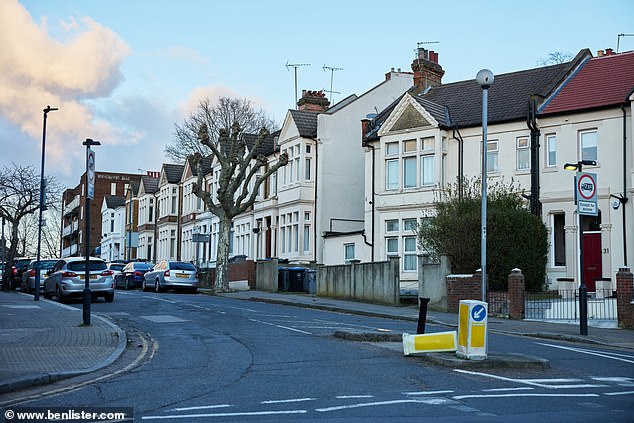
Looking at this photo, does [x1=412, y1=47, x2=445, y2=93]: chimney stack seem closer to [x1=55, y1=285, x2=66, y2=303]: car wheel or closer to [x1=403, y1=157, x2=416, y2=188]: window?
[x1=403, y1=157, x2=416, y2=188]: window

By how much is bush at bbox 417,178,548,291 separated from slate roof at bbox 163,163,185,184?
1623 inches

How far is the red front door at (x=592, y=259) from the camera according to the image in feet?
105

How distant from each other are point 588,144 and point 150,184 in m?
53.0

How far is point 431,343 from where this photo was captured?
1502 centimetres

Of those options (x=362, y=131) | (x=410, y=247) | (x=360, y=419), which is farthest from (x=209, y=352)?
(x=362, y=131)

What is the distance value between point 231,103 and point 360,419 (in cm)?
6540

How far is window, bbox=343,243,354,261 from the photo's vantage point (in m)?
41.3

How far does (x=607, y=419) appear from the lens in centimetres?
939

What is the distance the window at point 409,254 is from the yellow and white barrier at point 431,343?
22.3m

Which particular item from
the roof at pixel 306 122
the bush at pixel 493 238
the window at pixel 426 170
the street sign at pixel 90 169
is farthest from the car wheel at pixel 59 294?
the roof at pixel 306 122

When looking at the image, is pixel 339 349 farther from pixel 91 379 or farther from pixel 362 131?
pixel 362 131

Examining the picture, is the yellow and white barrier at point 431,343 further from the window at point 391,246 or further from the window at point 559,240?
the window at point 391,246

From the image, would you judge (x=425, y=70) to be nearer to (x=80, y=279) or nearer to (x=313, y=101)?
(x=313, y=101)

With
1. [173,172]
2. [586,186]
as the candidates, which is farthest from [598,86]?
[173,172]
